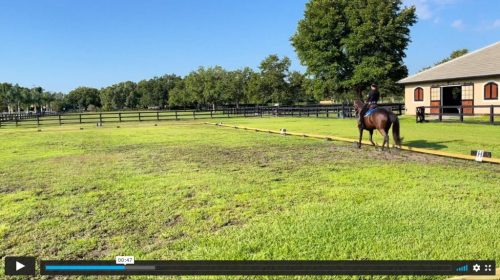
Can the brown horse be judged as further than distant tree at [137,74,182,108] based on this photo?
No

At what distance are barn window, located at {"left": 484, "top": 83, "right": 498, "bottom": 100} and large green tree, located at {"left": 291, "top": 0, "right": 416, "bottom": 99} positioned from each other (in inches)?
463

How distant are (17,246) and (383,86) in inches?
1488

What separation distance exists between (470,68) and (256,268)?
2784cm

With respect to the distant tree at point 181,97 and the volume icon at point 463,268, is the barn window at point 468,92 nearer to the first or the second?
the volume icon at point 463,268

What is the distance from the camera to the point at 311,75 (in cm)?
4225

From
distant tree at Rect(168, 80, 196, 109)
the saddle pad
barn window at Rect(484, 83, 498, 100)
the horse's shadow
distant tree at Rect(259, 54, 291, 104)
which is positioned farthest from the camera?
distant tree at Rect(168, 80, 196, 109)

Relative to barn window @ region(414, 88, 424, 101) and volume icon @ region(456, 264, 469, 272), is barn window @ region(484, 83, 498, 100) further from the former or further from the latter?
volume icon @ region(456, 264, 469, 272)

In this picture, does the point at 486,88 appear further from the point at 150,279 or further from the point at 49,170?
the point at 150,279

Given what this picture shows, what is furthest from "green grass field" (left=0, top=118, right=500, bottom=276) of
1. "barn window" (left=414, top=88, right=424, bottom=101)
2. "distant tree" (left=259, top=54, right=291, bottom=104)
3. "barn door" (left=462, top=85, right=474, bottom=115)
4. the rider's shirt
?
"distant tree" (left=259, top=54, right=291, bottom=104)

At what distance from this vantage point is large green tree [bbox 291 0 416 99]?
37281mm

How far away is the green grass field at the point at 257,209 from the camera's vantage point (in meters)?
3.82

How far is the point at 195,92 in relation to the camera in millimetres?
88562

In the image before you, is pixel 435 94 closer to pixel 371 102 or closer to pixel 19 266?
pixel 371 102

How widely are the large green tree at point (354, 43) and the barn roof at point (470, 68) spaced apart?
7.22 metres
